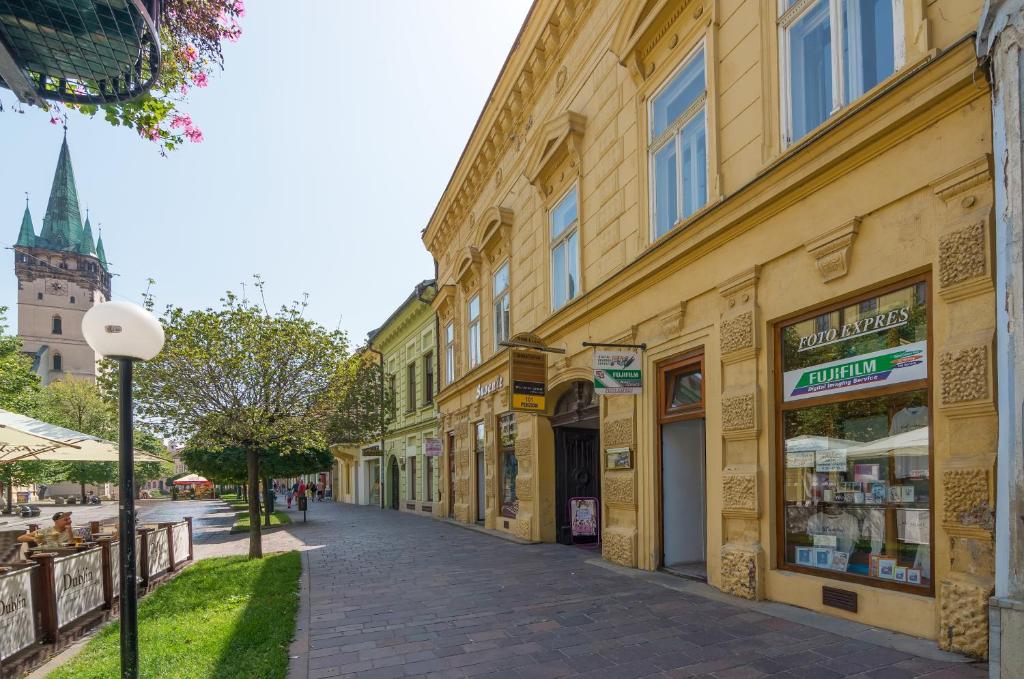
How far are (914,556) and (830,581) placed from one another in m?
0.89

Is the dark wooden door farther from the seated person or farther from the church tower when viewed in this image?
the church tower

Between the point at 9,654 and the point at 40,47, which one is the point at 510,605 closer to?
the point at 9,654

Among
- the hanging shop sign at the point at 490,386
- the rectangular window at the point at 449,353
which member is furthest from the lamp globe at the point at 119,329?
the rectangular window at the point at 449,353

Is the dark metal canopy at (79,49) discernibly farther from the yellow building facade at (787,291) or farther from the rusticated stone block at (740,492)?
the rusticated stone block at (740,492)

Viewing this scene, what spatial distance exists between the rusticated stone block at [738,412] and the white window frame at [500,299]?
8.23 metres

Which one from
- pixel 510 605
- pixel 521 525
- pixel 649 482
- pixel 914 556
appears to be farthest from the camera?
pixel 521 525

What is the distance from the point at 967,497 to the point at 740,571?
2.80 metres

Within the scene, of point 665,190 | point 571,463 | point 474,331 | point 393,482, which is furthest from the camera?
point 393,482

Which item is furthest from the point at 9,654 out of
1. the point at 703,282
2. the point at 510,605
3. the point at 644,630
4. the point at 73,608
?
the point at 703,282

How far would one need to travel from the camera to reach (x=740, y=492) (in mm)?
7070

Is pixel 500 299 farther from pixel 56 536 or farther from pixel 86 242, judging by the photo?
pixel 86 242

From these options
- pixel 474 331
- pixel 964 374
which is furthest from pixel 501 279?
pixel 964 374

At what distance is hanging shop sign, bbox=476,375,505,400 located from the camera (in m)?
14.9

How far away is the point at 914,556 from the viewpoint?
5.37m
